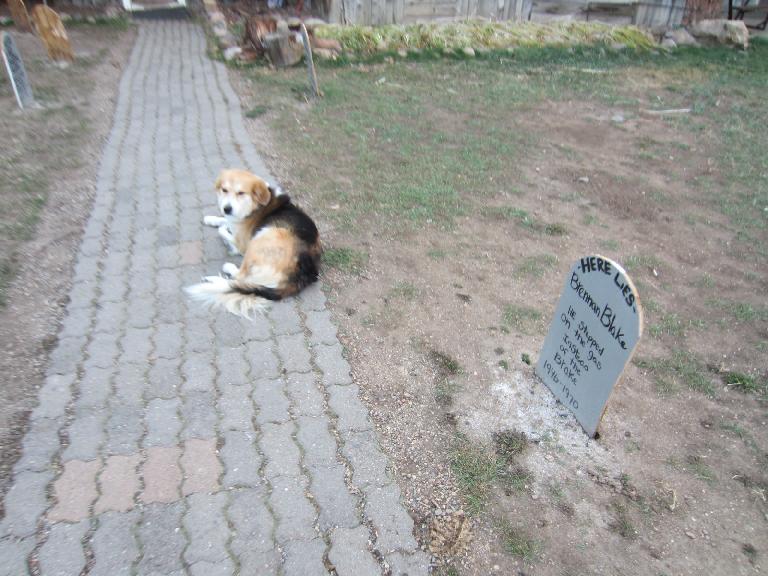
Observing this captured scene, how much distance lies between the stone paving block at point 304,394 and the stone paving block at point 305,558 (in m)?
0.76

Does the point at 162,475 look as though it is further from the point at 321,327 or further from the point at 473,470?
the point at 473,470

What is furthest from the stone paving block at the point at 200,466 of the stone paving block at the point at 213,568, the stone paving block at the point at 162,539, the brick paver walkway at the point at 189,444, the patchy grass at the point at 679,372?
the patchy grass at the point at 679,372

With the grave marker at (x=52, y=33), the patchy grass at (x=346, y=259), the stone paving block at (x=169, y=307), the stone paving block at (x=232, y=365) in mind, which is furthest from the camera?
the grave marker at (x=52, y=33)

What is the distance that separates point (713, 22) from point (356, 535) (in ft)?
43.2

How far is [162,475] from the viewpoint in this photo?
2592 millimetres

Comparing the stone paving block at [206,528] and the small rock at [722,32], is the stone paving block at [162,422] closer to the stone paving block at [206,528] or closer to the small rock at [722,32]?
the stone paving block at [206,528]

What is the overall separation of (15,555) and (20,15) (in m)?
11.9

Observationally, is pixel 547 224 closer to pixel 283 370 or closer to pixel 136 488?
pixel 283 370

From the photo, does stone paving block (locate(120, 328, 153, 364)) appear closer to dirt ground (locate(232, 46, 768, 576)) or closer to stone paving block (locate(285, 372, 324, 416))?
stone paving block (locate(285, 372, 324, 416))

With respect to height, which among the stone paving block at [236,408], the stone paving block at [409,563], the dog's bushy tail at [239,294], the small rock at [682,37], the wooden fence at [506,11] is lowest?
the stone paving block at [409,563]

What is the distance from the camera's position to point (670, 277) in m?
4.45

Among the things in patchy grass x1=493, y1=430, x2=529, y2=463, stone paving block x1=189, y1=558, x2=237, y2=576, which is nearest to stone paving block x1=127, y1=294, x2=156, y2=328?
stone paving block x1=189, y1=558, x2=237, y2=576

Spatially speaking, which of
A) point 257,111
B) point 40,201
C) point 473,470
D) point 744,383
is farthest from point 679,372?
point 257,111

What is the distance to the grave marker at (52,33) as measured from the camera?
27.9 ft
